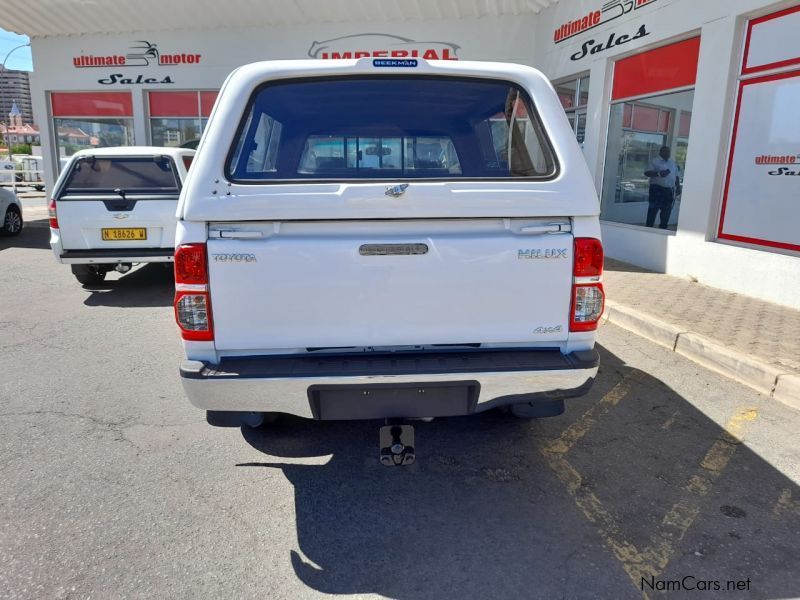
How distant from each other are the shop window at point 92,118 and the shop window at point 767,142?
14.3 m

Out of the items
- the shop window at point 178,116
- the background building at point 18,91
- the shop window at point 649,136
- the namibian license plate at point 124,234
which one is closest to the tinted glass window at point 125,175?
the namibian license plate at point 124,234

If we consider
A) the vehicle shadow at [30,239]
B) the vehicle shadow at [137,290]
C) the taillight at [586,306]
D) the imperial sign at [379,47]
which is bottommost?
the vehicle shadow at [137,290]

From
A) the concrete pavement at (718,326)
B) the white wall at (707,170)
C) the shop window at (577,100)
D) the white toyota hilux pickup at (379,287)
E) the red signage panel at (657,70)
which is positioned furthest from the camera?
the shop window at (577,100)

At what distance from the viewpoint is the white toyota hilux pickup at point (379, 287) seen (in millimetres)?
2514

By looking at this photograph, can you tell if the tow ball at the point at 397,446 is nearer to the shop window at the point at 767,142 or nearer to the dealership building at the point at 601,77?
the dealership building at the point at 601,77

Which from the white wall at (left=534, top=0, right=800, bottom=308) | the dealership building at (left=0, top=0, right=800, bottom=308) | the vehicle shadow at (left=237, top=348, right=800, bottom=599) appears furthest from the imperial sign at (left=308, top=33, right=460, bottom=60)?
the vehicle shadow at (left=237, top=348, right=800, bottom=599)

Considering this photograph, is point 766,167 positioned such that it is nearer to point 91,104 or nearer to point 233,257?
point 233,257

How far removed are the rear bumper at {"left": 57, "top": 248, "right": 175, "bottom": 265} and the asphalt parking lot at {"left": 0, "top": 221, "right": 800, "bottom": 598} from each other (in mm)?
2751

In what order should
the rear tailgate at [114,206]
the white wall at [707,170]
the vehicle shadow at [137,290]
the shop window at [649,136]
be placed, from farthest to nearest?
the shop window at [649,136], the vehicle shadow at [137,290], the rear tailgate at [114,206], the white wall at [707,170]

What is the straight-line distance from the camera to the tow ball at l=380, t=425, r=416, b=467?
2.77 metres

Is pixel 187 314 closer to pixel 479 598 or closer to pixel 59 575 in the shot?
pixel 59 575

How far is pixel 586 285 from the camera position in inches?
105

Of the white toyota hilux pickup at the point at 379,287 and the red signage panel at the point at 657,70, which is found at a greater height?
the red signage panel at the point at 657,70

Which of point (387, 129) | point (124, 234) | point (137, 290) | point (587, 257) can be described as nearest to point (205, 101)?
point (137, 290)
